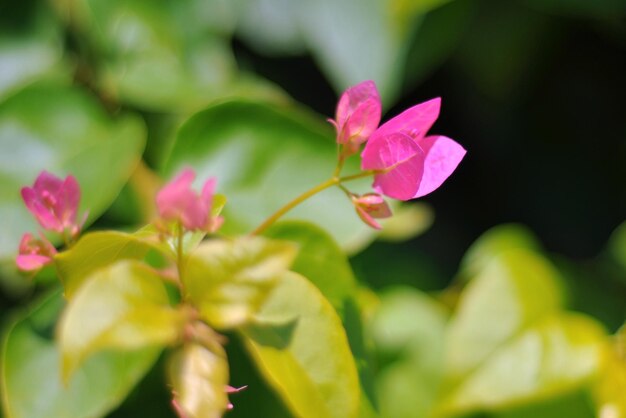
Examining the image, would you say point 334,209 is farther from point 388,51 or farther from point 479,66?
point 479,66

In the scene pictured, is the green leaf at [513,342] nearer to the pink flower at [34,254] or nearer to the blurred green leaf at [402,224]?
the blurred green leaf at [402,224]

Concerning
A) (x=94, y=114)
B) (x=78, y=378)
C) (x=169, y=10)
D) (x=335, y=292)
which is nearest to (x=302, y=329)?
(x=335, y=292)

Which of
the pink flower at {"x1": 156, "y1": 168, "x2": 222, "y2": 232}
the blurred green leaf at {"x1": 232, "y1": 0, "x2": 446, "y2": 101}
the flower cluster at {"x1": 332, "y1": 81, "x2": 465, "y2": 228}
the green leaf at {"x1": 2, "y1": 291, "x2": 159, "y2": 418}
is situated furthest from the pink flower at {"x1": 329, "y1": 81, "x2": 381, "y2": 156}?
the blurred green leaf at {"x1": 232, "y1": 0, "x2": 446, "y2": 101}

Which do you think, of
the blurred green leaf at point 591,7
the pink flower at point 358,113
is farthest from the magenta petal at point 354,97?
the blurred green leaf at point 591,7

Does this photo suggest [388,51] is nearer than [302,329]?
No

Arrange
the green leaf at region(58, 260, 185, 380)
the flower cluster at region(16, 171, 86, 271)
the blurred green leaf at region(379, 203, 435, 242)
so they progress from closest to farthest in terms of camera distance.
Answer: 1. the green leaf at region(58, 260, 185, 380)
2. the flower cluster at region(16, 171, 86, 271)
3. the blurred green leaf at region(379, 203, 435, 242)

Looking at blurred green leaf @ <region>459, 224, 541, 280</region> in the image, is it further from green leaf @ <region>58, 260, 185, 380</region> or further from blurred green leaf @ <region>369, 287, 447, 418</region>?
green leaf @ <region>58, 260, 185, 380</region>

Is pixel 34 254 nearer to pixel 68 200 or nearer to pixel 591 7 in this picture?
pixel 68 200
